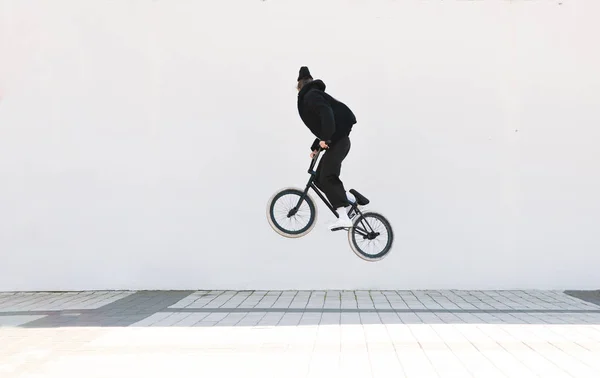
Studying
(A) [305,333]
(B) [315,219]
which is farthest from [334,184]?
(A) [305,333]

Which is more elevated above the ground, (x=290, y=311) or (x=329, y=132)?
(x=329, y=132)

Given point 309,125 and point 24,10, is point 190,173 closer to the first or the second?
point 309,125

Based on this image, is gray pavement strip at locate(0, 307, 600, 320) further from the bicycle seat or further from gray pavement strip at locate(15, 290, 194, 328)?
the bicycle seat

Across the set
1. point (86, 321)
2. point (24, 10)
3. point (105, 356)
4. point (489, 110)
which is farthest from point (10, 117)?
point (489, 110)

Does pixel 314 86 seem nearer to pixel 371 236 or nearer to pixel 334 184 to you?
pixel 334 184

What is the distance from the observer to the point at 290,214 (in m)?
8.12

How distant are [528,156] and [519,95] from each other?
0.75m

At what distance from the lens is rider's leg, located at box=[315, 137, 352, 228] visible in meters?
7.84

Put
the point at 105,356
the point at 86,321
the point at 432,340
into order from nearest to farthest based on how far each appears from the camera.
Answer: the point at 105,356, the point at 432,340, the point at 86,321

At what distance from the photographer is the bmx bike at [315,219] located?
797 centimetres

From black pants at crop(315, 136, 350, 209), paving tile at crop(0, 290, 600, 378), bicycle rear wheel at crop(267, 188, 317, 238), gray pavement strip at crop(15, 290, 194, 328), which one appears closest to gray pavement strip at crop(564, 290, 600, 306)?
paving tile at crop(0, 290, 600, 378)

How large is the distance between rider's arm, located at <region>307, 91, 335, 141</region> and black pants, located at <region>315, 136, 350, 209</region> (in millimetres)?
215

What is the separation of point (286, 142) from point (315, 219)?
1.11m

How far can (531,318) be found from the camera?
673cm
